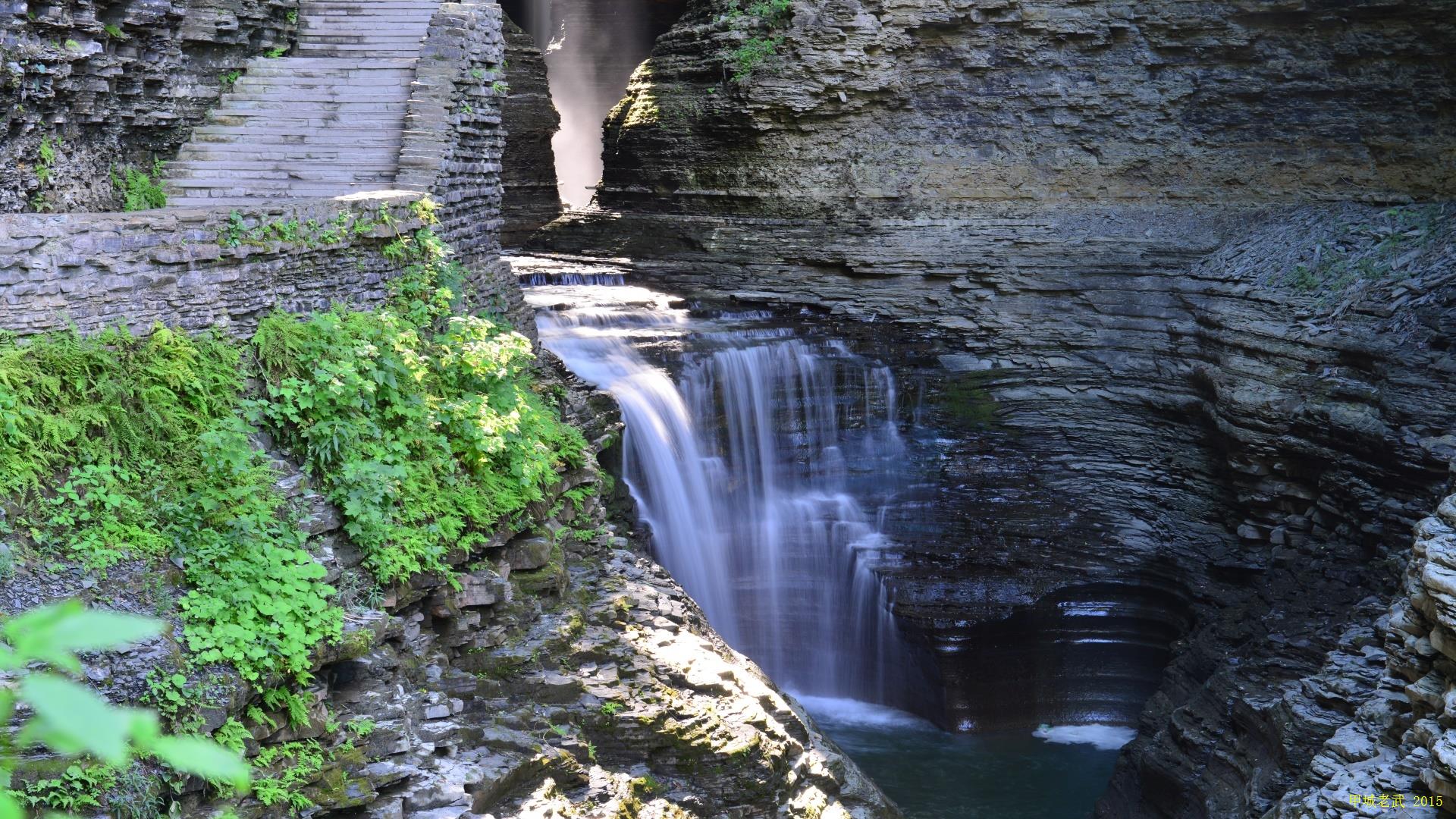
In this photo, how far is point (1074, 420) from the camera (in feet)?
44.8

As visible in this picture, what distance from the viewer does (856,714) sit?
40.4 ft

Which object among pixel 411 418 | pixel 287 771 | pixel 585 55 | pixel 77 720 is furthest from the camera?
pixel 585 55

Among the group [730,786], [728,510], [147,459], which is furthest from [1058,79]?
[147,459]

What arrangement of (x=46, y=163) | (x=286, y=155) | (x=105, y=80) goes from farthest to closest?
(x=286, y=155) < (x=105, y=80) < (x=46, y=163)

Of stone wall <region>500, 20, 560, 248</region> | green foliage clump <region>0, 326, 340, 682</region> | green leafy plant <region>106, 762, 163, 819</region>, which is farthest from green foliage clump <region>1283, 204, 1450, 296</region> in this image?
stone wall <region>500, 20, 560, 248</region>

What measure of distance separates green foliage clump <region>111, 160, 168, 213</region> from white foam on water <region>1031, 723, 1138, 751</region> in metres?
10.3

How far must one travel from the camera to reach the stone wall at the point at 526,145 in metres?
21.6

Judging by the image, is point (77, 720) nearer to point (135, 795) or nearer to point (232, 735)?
point (135, 795)

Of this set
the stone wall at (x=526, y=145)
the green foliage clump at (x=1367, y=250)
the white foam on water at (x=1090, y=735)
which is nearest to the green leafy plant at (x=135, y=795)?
the white foam on water at (x=1090, y=735)

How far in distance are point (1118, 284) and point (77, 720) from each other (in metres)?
14.2

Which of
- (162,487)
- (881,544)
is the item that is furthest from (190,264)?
(881,544)

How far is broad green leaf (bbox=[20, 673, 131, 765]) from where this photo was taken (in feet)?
3.85

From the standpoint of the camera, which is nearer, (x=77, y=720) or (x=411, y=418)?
(x=77, y=720)

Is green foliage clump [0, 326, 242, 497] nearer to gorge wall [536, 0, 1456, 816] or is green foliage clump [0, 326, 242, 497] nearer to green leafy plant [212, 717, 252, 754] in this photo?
green leafy plant [212, 717, 252, 754]
